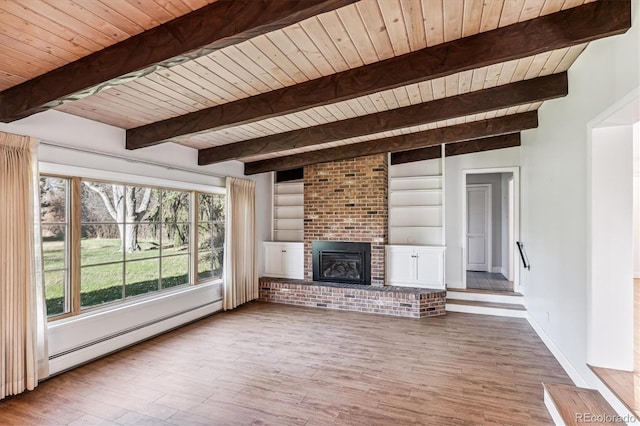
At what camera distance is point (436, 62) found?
2.48 meters

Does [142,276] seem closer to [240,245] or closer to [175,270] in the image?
[175,270]

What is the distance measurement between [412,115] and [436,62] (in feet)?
3.97

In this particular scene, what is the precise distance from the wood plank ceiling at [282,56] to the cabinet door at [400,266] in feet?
8.77

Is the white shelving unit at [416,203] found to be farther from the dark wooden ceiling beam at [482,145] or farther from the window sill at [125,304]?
the window sill at [125,304]

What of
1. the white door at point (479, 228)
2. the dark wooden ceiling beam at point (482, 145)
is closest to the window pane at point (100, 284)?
the dark wooden ceiling beam at point (482, 145)

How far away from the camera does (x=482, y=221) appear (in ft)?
25.3

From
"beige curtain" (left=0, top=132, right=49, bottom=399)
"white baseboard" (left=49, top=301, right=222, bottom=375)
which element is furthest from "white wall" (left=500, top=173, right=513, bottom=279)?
"beige curtain" (left=0, top=132, right=49, bottom=399)

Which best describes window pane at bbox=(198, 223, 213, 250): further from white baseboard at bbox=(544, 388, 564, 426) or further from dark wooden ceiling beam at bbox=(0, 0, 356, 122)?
white baseboard at bbox=(544, 388, 564, 426)

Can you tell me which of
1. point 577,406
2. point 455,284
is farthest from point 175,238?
point 455,284

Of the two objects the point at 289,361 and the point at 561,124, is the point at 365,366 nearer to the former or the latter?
the point at 289,361

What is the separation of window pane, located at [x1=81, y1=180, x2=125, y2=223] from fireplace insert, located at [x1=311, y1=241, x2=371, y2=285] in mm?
3307

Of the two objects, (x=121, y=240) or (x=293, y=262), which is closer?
(x=121, y=240)

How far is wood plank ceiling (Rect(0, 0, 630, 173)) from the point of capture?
5.91ft

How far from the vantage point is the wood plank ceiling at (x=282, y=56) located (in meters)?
1.80
